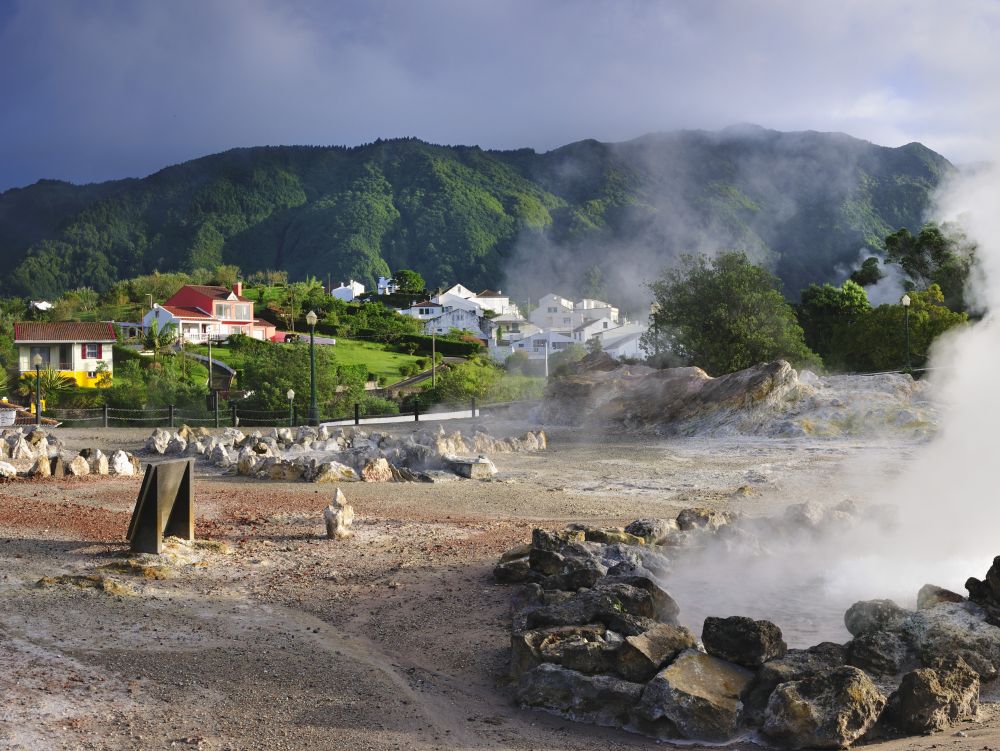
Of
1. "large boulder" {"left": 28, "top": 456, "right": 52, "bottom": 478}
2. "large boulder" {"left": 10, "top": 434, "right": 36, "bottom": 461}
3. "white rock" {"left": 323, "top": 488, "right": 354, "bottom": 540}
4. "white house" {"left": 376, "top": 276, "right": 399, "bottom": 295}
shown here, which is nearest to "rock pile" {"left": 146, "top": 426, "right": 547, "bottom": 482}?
"large boulder" {"left": 10, "top": 434, "right": 36, "bottom": 461}

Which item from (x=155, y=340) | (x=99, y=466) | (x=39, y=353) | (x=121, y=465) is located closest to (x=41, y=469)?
(x=99, y=466)

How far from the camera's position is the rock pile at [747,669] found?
224 inches

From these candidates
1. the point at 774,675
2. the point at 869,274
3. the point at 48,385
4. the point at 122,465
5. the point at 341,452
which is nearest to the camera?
the point at 774,675

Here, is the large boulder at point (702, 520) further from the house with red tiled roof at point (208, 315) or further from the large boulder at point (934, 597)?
the house with red tiled roof at point (208, 315)

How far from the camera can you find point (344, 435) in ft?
76.0

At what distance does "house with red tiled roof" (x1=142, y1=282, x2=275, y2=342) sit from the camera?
75.3 metres

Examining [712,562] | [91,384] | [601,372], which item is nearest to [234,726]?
[712,562]

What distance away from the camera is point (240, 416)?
34.2 metres

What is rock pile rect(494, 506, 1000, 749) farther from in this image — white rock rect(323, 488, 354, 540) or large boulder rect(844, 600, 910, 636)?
white rock rect(323, 488, 354, 540)

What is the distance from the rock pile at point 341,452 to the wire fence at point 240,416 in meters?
6.09

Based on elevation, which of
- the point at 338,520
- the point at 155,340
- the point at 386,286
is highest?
the point at 386,286

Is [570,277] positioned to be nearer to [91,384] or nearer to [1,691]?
[91,384]

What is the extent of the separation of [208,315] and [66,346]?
2443 centimetres

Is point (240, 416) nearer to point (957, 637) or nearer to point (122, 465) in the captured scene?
point (122, 465)
